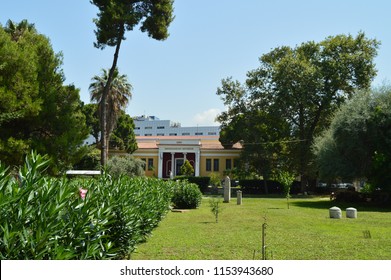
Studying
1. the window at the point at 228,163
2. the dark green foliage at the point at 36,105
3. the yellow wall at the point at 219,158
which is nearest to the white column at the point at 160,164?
the yellow wall at the point at 219,158

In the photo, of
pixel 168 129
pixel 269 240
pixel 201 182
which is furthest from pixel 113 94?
pixel 168 129

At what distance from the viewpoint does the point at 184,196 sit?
21125 mm

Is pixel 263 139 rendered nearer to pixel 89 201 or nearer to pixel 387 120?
pixel 387 120

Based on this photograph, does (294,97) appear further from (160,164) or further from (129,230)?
(129,230)

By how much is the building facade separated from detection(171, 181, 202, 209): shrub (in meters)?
32.1

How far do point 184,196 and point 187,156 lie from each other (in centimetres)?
3626

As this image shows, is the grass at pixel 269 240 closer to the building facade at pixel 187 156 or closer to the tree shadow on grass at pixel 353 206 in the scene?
the tree shadow on grass at pixel 353 206

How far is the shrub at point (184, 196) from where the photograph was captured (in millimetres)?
21109

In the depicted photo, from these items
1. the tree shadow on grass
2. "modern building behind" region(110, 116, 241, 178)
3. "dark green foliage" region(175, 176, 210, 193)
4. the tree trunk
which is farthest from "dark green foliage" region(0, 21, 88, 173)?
"modern building behind" region(110, 116, 241, 178)

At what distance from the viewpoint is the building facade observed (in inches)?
2159

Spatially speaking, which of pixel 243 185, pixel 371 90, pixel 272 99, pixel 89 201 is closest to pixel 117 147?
pixel 243 185

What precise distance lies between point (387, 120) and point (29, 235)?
2465 cm
